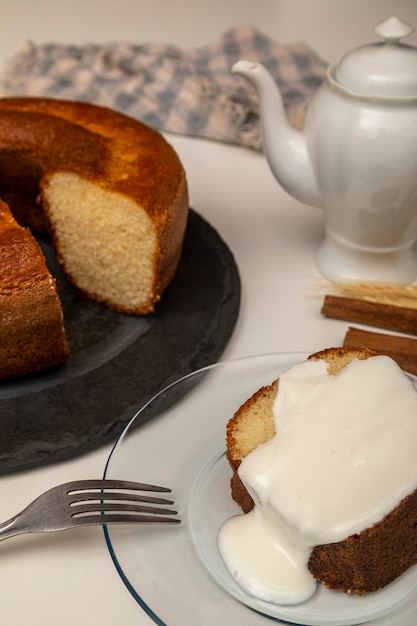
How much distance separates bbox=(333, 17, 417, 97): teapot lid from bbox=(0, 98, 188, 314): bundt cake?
1.61ft

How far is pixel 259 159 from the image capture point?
268cm

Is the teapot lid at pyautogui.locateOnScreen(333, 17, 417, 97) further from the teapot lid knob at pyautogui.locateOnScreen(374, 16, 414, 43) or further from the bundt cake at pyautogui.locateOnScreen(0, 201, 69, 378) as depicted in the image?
the bundt cake at pyautogui.locateOnScreen(0, 201, 69, 378)

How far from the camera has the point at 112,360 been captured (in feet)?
5.98

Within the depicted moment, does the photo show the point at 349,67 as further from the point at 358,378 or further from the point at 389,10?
the point at 389,10

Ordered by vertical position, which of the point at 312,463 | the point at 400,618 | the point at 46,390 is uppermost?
the point at 312,463

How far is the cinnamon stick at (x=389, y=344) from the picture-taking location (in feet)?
6.00

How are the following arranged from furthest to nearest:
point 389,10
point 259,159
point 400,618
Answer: point 389,10, point 259,159, point 400,618

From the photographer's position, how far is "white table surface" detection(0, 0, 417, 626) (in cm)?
140

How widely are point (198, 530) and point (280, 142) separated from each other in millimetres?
1032

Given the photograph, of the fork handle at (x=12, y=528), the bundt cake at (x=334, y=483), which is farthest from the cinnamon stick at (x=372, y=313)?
the fork handle at (x=12, y=528)

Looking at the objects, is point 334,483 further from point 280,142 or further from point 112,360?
point 280,142

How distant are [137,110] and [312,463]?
1809mm

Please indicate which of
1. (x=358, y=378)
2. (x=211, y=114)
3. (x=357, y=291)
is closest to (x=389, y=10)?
(x=211, y=114)

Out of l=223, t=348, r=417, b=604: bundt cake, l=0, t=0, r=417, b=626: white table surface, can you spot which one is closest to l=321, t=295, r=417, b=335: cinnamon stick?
l=0, t=0, r=417, b=626: white table surface
